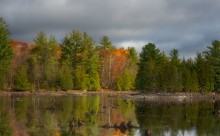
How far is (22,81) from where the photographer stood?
316ft

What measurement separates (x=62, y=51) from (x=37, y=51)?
398 inches

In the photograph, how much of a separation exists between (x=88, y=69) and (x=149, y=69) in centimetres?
2717

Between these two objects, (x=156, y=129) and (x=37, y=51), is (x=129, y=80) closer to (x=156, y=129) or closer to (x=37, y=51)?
(x=37, y=51)

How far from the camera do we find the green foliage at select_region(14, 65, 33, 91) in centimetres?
9631

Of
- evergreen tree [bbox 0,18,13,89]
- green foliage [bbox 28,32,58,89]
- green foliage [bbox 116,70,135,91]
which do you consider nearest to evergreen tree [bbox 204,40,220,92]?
green foliage [bbox 116,70,135,91]

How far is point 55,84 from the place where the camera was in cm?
10412

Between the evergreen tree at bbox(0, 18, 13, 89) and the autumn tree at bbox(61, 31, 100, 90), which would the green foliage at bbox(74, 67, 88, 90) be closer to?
the autumn tree at bbox(61, 31, 100, 90)


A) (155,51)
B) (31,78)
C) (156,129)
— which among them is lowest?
(156,129)

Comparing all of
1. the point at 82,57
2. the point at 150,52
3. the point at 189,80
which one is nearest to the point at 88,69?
the point at 82,57

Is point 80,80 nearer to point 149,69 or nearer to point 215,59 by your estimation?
point 149,69

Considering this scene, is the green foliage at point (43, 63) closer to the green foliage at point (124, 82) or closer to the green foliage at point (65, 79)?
the green foliage at point (65, 79)

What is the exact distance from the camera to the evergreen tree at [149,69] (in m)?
93.1

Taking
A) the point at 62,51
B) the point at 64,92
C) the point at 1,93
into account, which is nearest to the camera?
the point at 1,93

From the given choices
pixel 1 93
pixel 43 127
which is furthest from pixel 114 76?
pixel 43 127
